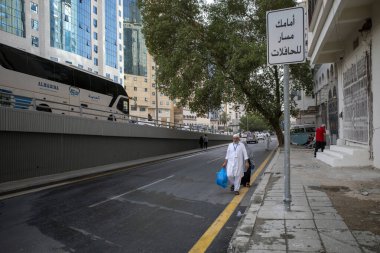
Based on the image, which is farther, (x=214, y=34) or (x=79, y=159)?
(x=214, y=34)

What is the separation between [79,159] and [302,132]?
2497cm

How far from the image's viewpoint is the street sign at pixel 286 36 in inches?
241

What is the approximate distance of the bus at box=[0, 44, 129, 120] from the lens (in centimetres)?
1589

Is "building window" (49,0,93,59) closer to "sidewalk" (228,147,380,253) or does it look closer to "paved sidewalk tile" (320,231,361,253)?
"sidewalk" (228,147,380,253)

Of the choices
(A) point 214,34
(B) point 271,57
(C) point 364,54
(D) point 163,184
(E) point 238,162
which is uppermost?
(A) point 214,34

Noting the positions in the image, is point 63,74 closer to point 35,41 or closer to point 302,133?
point 302,133

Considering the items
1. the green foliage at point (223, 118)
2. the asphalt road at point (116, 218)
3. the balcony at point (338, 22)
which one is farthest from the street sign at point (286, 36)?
the green foliage at point (223, 118)

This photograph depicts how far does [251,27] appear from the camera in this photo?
32.2 metres

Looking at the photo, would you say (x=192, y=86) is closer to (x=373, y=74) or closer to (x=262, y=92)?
(x=262, y=92)

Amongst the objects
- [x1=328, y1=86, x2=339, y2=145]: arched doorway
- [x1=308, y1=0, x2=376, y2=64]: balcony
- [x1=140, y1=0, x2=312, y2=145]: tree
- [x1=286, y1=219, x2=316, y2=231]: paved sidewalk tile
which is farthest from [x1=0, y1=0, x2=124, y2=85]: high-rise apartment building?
[x1=286, y1=219, x2=316, y2=231]: paved sidewalk tile

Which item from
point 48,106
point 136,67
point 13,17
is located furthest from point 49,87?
point 136,67

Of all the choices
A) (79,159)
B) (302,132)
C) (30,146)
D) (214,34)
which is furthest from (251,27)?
(30,146)

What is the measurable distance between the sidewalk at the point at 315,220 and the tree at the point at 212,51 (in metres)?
19.1

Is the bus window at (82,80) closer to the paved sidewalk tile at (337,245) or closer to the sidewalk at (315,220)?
the sidewalk at (315,220)
